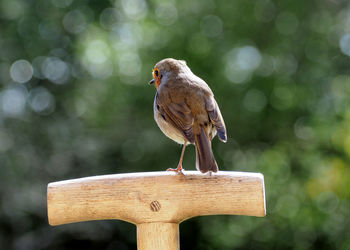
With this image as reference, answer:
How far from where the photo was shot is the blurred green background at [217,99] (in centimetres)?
955

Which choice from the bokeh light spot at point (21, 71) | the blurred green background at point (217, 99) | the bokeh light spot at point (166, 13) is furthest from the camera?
the bokeh light spot at point (21, 71)

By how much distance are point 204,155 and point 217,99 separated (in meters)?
6.41

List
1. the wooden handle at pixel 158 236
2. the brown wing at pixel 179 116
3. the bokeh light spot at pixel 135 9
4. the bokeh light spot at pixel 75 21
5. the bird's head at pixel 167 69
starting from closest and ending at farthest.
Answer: the wooden handle at pixel 158 236, the brown wing at pixel 179 116, the bird's head at pixel 167 69, the bokeh light spot at pixel 135 9, the bokeh light spot at pixel 75 21

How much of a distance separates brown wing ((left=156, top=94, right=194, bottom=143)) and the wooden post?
28.6 inches

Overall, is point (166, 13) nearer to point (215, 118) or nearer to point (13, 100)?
point (13, 100)

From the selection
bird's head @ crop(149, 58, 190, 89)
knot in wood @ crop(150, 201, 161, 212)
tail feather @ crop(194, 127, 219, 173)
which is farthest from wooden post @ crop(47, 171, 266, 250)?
bird's head @ crop(149, 58, 190, 89)

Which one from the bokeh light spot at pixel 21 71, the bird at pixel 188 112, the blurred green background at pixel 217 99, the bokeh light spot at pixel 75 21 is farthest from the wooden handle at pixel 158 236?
the bokeh light spot at pixel 75 21

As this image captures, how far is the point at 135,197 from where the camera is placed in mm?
3424

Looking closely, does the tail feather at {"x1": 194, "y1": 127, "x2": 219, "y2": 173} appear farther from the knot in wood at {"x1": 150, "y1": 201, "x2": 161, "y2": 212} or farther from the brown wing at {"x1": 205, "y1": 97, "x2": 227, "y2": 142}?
the knot in wood at {"x1": 150, "y1": 201, "x2": 161, "y2": 212}

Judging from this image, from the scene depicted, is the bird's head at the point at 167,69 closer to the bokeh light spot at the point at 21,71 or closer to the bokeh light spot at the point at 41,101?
the bokeh light spot at the point at 41,101

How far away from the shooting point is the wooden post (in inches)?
134

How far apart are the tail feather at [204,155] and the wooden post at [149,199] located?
157 mm

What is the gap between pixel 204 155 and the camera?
3.81 meters

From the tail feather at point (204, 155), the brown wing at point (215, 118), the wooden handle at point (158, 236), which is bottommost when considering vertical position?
the wooden handle at point (158, 236)
